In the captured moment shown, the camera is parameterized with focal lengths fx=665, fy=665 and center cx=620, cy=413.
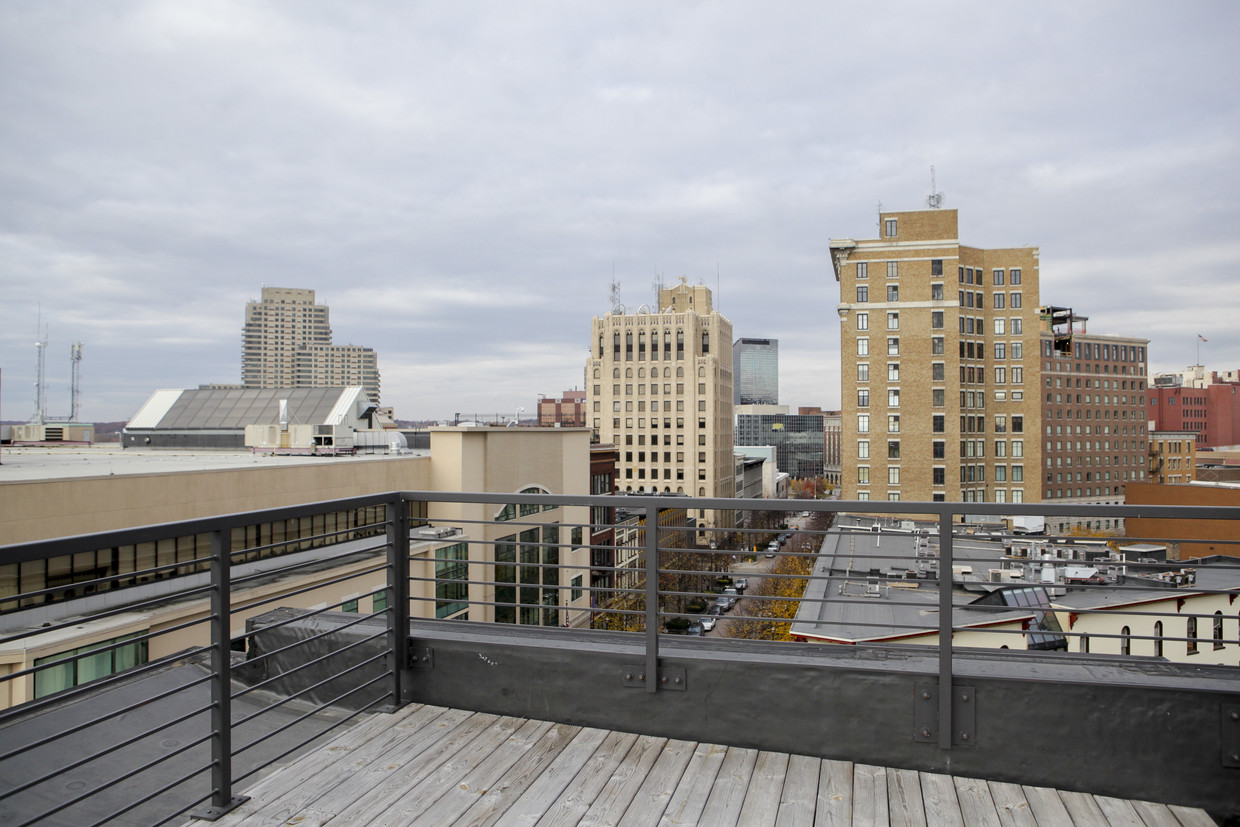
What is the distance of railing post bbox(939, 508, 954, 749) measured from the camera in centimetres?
334

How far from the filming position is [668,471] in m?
95.2

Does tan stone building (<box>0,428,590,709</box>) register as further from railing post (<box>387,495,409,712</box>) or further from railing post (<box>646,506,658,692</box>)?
railing post (<box>646,506,658,692</box>)

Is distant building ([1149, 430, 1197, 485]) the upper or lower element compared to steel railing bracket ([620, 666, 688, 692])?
lower

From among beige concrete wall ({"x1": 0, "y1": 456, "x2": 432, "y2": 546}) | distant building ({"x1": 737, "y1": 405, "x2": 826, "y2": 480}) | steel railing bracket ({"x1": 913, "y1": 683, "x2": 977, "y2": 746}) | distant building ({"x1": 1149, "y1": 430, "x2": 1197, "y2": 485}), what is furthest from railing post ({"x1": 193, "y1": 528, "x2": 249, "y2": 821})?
distant building ({"x1": 737, "y1": 405, "x2": 826, "y2": 480})

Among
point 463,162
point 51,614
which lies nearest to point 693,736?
point 51,614

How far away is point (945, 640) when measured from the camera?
338 centimetres

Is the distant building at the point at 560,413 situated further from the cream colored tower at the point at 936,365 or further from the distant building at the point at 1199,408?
the distant building at the point at 1199,408

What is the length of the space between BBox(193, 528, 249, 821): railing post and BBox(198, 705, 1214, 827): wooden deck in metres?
0.09

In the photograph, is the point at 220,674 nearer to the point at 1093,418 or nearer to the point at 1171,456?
the point at 1093,418

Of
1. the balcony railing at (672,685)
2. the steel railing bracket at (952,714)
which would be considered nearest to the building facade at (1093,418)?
the balcony railing at (672,685)

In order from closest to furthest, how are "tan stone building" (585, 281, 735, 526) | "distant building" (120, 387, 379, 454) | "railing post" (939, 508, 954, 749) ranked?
"railing post" (939, 508, 954, 749) → "distant building" (120, 387, 379, 454) → "tan stone building" (585, 281, 735, 526)

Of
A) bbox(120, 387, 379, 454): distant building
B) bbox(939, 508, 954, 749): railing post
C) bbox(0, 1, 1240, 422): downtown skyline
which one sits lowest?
bbox(939, 508, 954, 749): railing post

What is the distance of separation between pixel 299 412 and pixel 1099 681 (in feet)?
138

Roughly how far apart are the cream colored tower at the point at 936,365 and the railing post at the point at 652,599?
54.4 metres
